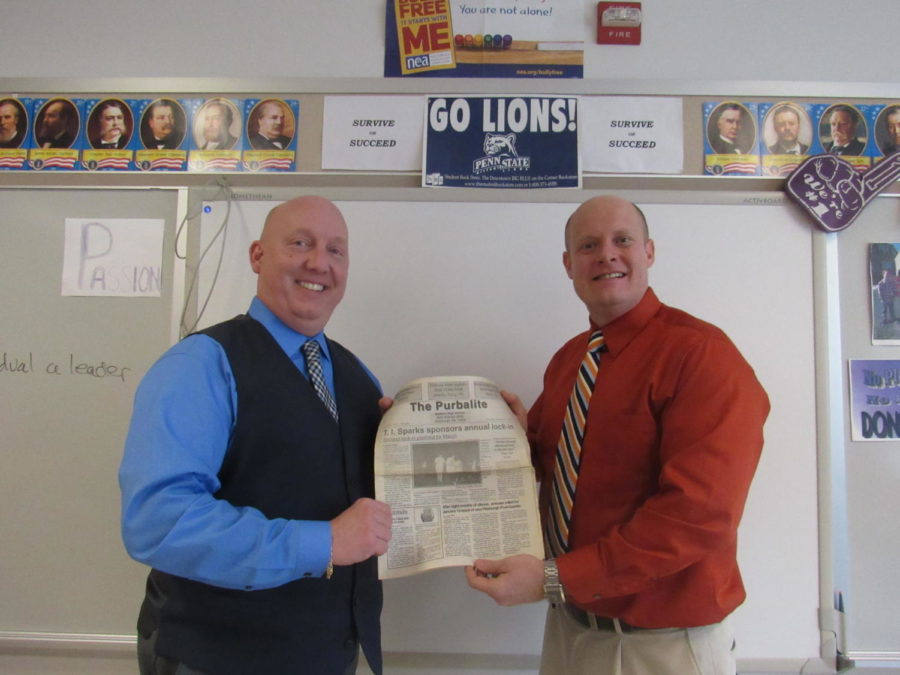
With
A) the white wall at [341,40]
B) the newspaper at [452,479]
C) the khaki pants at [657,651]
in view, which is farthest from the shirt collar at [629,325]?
the white wall at [341,40]

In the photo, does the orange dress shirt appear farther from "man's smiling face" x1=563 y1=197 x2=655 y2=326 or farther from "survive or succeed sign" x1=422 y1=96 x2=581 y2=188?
"survive or succeed sign" x1=422 y1=96 x2=581 y2=188

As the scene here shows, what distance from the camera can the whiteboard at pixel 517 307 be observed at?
140 cm

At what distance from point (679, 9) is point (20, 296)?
2.21 m

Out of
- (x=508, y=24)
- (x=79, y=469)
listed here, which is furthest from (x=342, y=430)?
(x=508, y=24)

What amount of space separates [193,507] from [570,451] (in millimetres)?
720

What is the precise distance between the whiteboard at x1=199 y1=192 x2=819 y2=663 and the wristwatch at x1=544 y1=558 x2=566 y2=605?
54cm

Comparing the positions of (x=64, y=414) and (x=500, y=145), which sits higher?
(x=500, y=145)

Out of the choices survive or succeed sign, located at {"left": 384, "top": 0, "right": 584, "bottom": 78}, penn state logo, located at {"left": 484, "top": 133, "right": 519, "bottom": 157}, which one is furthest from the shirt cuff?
survive or succeed sign, located at {"left": 384, "top": 0, "right": 584, "bottom": 78}

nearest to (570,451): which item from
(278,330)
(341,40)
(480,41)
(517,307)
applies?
(517,307)

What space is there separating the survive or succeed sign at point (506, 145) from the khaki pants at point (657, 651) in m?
1.16

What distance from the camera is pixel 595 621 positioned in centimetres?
102

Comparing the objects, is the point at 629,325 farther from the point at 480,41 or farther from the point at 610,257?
the point at 480,41

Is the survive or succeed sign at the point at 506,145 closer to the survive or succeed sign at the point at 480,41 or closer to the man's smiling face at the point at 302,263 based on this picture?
the survive or succeed sign at the point at 480,41

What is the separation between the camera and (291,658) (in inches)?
35.6
